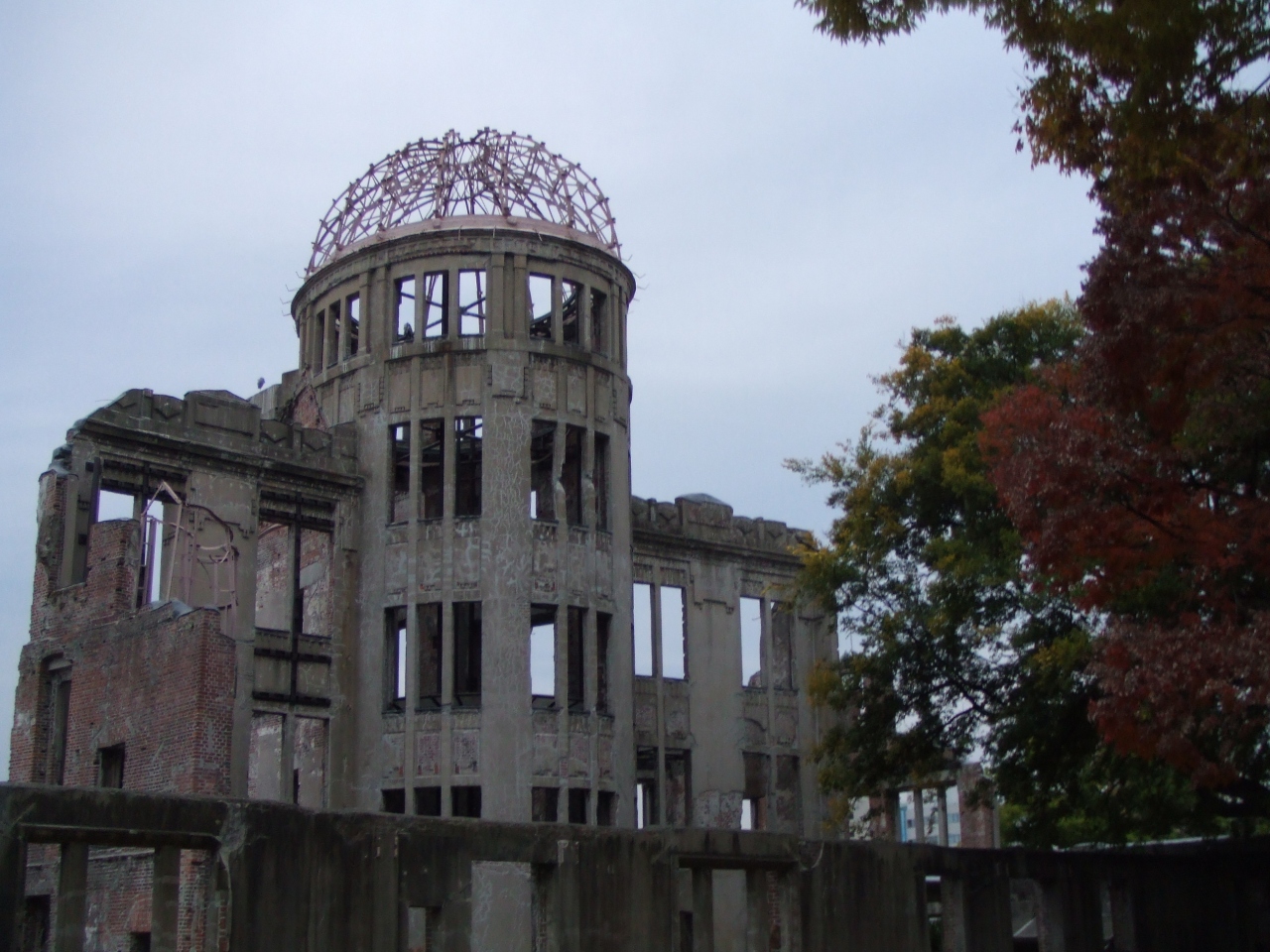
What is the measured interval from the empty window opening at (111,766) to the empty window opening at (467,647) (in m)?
6.64

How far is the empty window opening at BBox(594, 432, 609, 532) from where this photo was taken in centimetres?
2745

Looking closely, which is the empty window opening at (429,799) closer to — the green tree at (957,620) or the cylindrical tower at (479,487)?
the cylindrical tower at (479,487)

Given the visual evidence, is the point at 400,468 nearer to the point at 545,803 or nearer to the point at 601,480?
the point at 601,480

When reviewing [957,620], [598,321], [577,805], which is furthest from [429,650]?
[957,620]

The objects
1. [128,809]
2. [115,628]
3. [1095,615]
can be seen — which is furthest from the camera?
[115,628]

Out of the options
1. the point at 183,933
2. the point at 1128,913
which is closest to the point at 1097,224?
the point at 1128,913

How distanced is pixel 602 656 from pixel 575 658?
1.65 ft

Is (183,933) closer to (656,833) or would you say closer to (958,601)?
(656,833)

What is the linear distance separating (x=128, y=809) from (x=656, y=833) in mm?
6327

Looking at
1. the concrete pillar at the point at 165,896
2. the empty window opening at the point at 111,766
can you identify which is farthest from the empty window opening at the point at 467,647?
the concrete pillar at the point at 165,896

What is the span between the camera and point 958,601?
21.5 metres

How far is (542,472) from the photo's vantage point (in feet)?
96.4

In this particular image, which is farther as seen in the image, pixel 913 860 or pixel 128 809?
pixel 913 860

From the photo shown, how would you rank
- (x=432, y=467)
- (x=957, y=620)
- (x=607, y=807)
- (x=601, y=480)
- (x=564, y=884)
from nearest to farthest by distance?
(x=564, y=884) → (x=957, y=620) → (x=607, y=807) → (x=601, y=480) → (x=432, y=467)
